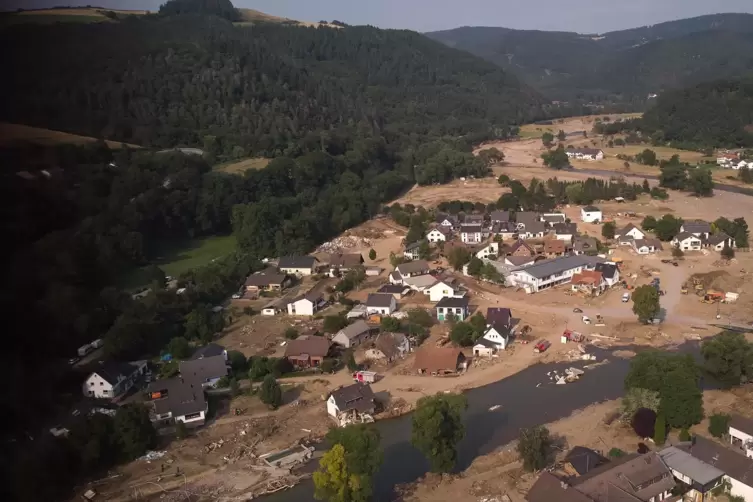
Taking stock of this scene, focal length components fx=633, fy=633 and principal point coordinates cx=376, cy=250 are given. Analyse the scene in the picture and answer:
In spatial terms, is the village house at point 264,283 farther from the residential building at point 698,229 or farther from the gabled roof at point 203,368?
the residential building at point 698,229

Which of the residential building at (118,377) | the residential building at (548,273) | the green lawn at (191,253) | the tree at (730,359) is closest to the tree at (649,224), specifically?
the residential building at (548,273)

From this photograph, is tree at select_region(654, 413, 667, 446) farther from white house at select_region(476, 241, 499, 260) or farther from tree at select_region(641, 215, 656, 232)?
tree at select_region(641, 215, 656, 232)

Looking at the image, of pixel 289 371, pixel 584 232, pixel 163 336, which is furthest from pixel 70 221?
pixel 584 232

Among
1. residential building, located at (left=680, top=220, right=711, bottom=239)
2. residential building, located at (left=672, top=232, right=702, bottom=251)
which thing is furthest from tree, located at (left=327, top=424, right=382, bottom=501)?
residential building, located at (left=680, top=220, right=711, bottom=239)

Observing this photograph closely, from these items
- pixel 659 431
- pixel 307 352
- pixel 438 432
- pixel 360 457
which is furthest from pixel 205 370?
pixel 659 431

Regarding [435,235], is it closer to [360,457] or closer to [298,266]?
[298,266]

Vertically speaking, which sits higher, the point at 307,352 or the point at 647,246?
the point at 647,246
